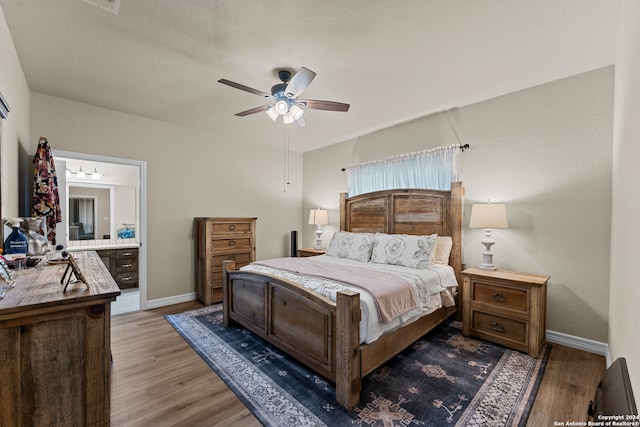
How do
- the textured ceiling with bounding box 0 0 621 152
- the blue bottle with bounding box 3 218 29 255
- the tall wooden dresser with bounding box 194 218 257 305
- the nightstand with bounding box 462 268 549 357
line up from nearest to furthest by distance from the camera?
the blue bottle with bounding box 3 218 29 255
the textured ceiling with bounding box 0 0 621 152
the nightstand with bounding box 462 268 549 357
the tall wooden dresser with bounding box 194 218 257 305

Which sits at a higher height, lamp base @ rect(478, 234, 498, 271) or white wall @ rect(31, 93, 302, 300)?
white wall @ rect(31, 93, 302, 300)

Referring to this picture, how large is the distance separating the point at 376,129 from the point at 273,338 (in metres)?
3.25

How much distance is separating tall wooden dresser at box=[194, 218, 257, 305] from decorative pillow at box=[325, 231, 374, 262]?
136 centimetres

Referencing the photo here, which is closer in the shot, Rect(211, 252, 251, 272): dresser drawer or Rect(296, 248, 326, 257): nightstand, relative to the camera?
Rect(211, 252, 251, 272): dresser drawer

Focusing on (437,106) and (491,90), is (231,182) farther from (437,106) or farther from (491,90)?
(491,90)

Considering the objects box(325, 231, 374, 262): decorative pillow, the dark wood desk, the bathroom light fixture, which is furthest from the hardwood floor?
the bathroom light fixture

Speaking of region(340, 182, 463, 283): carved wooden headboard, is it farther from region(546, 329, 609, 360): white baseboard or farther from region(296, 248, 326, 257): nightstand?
region(546, 329, 609, 360): white baseboard

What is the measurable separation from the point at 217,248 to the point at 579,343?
423cm

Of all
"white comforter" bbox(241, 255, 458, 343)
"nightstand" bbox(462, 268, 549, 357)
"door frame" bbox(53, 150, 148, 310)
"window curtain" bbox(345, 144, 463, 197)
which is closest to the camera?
"white comforter" bbox(241, 255, 458, 343)

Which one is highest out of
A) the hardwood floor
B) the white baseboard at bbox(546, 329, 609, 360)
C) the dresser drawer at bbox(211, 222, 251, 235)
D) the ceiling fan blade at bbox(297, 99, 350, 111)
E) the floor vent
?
the floor vent

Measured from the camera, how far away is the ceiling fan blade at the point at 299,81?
2.04m

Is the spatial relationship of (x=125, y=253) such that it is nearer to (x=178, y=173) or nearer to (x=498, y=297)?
(x=178, y=173)

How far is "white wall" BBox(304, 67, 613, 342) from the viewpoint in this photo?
250 cm

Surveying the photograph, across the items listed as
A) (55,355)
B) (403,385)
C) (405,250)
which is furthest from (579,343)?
(55,355)
